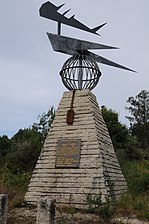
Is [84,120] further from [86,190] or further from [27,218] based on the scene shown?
[27,218]

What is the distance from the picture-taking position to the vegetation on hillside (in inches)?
334

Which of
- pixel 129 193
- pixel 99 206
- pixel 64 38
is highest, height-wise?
pixel 64 38

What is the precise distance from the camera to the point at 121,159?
1625cm

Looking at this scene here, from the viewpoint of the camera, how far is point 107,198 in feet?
25.3

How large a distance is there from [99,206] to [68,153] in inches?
77.0

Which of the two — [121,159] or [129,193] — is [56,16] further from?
[121,159]

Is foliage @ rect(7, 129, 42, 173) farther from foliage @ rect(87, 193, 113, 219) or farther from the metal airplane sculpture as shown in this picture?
foliage @ rect(87, 193, 113, 219)

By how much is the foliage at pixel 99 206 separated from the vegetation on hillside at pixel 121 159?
1.06 ft

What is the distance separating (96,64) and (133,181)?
13.5ft

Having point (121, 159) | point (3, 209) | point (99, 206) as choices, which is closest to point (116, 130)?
point (121, 159)

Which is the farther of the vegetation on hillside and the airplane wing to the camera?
the airplane wing

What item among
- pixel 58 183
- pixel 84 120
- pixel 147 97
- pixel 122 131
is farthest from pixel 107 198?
pixel 147 97

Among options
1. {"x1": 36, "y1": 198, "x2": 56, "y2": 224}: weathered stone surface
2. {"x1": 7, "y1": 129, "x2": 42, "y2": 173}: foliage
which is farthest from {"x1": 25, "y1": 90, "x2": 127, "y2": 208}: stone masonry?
{"x1": 7, "y1": 129, "x2": 42, "y2": 173}: foliage

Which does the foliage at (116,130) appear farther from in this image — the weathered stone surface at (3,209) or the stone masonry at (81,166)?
the weathered stone surface at (3,209)
